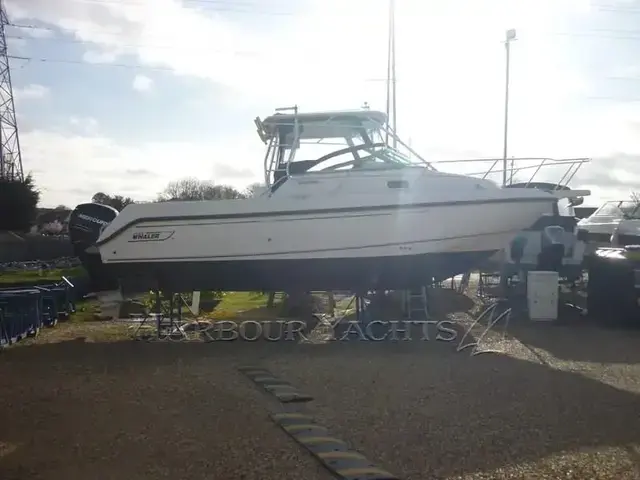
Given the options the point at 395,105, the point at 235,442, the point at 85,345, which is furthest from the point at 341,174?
the point at 395,105

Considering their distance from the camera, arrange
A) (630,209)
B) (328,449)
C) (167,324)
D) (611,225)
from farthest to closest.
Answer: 1. (630,209)
2. (611,225)
3. (167,324)
4. (328,449)

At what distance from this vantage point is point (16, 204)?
122ft

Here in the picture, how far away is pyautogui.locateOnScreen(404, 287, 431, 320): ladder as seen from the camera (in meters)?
10.2

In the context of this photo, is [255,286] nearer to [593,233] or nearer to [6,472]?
[6,472]

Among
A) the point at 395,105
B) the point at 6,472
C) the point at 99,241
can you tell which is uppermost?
the point at 395,105

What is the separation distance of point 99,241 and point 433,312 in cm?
582

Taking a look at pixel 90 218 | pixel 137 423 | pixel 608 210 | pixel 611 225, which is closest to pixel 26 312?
pixel 90 218

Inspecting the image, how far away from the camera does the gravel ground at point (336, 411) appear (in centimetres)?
425

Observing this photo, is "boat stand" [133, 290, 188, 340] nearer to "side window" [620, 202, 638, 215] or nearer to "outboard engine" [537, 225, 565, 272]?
"outboard engine" [537, 225, 565, 272]

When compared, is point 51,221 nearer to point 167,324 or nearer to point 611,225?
point 167,324

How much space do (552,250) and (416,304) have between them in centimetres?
248

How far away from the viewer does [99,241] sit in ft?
31.7

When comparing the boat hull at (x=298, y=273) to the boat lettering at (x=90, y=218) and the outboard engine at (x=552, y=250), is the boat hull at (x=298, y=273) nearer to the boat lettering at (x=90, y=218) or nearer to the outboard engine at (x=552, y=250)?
the boat lettering at (x=90, y=218)

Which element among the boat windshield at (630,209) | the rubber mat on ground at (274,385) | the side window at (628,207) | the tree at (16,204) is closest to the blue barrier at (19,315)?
the rubber mat on ground at (274,385)
